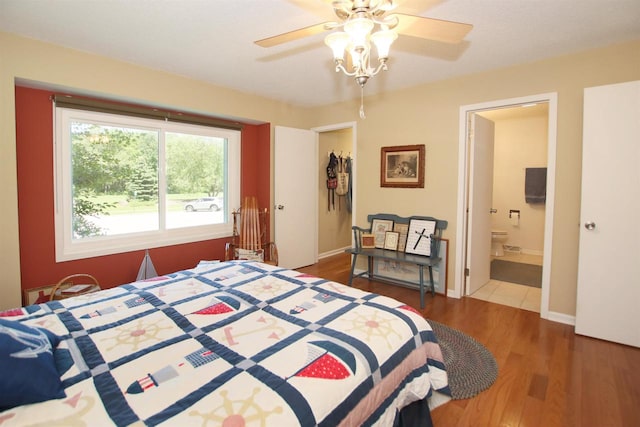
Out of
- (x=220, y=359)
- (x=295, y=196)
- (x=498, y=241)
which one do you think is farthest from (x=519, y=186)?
(x=220, y=359)

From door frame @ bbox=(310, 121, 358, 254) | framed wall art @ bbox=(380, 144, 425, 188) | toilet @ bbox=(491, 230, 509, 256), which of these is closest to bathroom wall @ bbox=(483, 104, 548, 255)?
toilet @ bbox=(491, 230, 509, 256)

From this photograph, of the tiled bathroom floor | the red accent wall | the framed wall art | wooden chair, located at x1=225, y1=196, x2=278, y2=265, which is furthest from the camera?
wooden chair, located at x1=225, y1=196, x2=278, y2=265

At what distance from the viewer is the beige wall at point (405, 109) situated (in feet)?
8.27

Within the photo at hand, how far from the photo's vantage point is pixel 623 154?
96.2 inches

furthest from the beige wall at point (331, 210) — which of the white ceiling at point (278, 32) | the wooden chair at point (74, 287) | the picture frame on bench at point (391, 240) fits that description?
the wooden chair at point (74, 287)

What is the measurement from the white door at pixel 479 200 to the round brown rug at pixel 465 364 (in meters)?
1.14

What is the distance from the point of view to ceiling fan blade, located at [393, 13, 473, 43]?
1.60 m

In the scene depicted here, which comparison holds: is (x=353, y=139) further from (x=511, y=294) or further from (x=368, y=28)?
(x=368, y=28)

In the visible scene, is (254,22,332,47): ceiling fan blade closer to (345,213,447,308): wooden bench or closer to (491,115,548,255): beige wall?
(345,213,447,308): wooden bench

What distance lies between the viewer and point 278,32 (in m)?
2.46

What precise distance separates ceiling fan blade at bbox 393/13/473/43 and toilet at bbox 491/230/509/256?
447 cm

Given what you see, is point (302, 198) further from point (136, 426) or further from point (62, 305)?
point (136, 426)

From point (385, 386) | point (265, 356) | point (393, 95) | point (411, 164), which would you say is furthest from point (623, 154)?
point (265, 356)

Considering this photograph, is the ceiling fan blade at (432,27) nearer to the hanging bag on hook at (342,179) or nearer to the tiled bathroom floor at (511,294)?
the tiled bathroom floor at (511,294)
